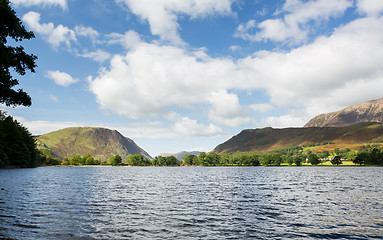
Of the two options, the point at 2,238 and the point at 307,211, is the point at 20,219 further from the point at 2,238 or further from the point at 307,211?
the point at 307,211

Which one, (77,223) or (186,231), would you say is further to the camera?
(77,223)

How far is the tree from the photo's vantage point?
81.9ft

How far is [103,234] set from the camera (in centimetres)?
1956

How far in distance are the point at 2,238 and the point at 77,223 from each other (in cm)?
651

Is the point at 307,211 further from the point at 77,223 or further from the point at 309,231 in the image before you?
the point at 77,223

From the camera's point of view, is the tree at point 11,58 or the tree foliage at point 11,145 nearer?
the tree at point 11,58

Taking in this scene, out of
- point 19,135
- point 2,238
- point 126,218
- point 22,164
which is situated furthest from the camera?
point 22,164

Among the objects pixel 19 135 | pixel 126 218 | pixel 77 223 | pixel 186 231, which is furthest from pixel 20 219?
pixel 19 135

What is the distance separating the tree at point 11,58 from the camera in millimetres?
24953

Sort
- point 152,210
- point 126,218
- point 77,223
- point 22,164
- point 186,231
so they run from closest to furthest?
point 186,231 < point 77,223 < point 126,218 < point 152,210 < point 22,164

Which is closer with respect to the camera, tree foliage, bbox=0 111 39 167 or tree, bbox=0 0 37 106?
tree, bbox=0 0 37 106

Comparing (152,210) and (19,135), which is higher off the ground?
(19,135)

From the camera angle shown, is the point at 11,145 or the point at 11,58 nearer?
the point at 11,58

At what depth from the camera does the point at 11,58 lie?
26266 millimetres
